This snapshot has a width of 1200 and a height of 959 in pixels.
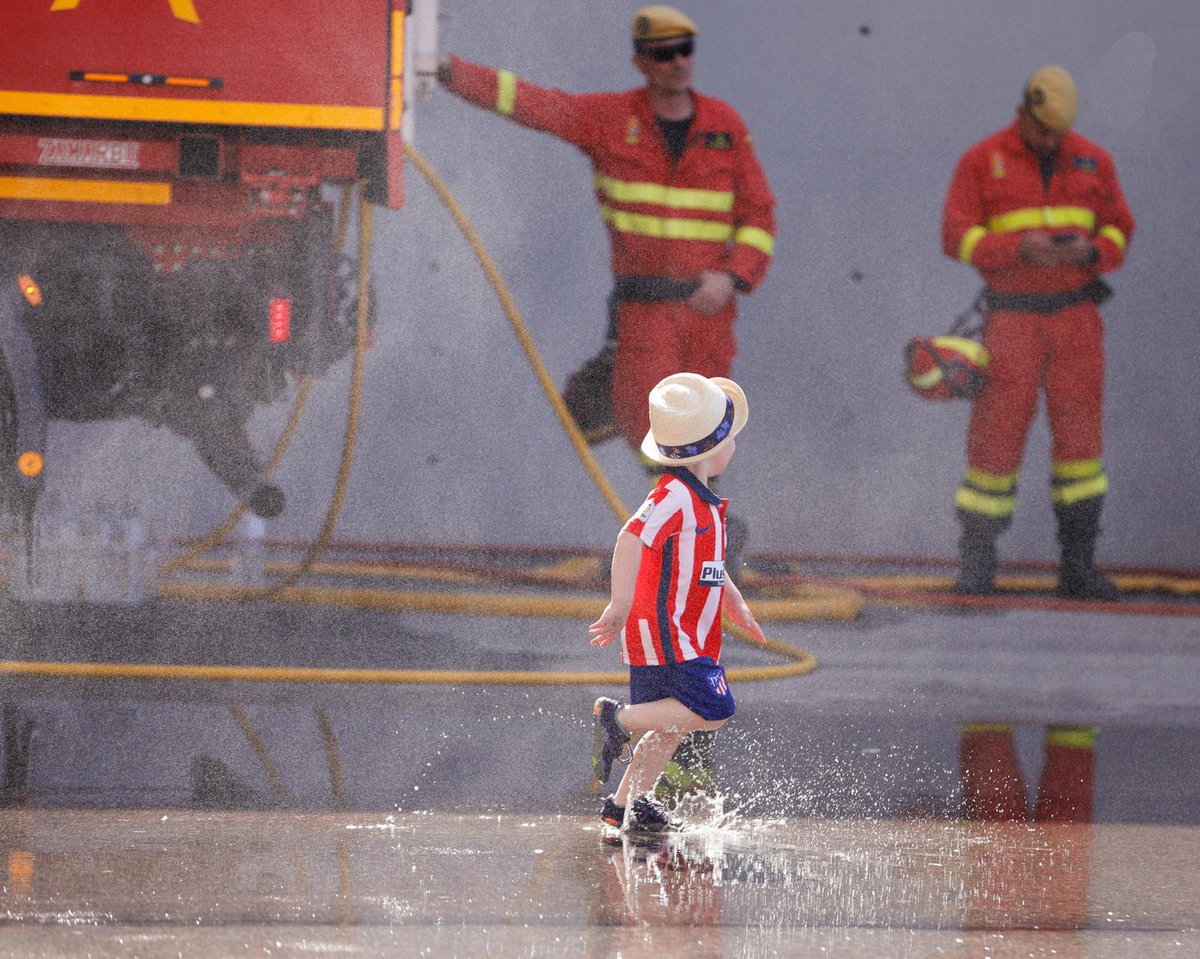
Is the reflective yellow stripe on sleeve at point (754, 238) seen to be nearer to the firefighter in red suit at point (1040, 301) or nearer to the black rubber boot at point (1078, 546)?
the firefighter in red suit at point (1040, 301)

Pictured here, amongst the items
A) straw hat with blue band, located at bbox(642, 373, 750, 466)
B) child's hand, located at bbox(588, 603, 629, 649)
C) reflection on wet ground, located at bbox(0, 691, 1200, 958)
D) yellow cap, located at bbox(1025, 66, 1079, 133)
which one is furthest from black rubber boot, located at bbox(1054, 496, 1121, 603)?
child's hand, located at bbox(588, 603, 629, 649)

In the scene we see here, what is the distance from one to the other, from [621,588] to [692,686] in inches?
10.1

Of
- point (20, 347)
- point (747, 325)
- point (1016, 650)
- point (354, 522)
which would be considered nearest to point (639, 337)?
point (747, 325)

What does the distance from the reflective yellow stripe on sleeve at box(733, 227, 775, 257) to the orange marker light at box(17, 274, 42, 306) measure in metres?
2.72

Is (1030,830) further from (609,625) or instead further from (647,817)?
(609,625)

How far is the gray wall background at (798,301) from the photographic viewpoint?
572 centimetres

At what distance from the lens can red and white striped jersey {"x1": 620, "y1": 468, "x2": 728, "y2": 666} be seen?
3.04 m

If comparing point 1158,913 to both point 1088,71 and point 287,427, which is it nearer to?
point 287,427

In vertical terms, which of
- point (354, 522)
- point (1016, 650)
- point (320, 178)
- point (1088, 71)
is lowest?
point (1016, 650)

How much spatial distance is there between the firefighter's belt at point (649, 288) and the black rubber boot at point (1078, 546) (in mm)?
1871

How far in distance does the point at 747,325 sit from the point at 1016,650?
5.52ft

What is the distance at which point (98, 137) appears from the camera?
510 centimetres

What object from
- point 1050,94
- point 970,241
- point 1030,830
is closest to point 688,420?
point 1030,830

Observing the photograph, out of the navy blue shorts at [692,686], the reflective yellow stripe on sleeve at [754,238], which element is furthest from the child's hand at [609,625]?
the reflective yellow stripe on sleeve at [754,238]
